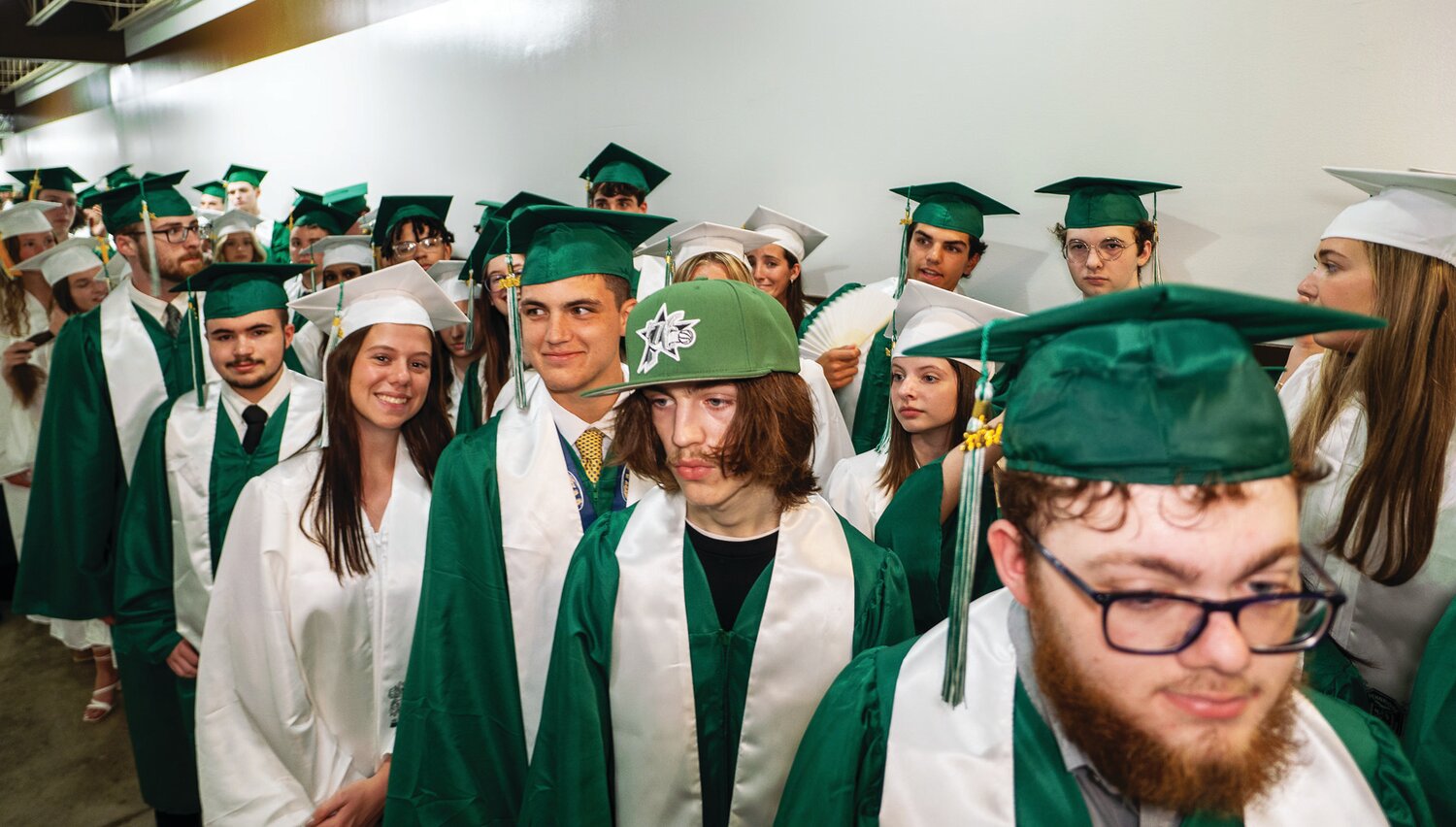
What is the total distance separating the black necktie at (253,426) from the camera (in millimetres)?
2771

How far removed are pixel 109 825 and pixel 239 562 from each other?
194cm

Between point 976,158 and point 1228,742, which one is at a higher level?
point 976,158

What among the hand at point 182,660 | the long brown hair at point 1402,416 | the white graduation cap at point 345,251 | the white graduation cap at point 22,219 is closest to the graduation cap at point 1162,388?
the long brown hair at point 1402,416

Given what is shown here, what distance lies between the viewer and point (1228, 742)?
2.91 feet

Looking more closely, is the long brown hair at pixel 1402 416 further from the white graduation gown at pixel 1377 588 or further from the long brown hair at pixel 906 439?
the long brown hair at pixel 906 439

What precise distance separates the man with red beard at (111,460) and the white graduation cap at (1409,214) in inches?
133

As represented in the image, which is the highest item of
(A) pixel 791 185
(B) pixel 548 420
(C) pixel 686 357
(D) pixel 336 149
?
(D) pixel 336 149

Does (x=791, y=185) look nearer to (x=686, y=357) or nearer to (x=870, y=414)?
(x=870, y=414)

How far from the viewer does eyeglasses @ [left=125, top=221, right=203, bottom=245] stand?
3828mm

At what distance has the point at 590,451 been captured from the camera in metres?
2.18

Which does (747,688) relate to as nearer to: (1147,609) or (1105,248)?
(1147,609)

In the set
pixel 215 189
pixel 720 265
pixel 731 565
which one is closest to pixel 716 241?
pixel 720 265

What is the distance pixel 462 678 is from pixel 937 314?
60.9 inches

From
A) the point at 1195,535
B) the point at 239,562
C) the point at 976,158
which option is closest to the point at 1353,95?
→ the point at 976,158
